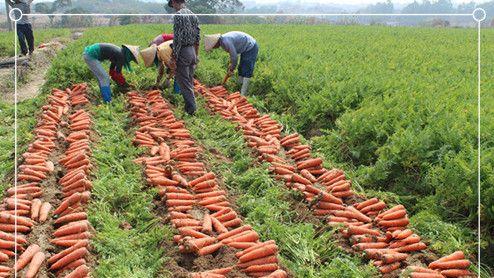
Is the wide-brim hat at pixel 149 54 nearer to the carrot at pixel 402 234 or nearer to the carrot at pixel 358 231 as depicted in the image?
the carrot at pixel 358 231

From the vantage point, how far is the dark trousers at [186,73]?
320 inches

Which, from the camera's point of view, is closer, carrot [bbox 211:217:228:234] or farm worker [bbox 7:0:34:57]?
carrot [bbox 211:217:228:234]

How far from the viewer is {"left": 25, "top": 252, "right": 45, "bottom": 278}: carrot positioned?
3.69 metres

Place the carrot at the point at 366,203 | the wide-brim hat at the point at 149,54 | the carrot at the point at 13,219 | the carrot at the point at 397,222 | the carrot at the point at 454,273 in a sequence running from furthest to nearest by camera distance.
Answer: the wide-brim hat at the point at 149,54
the carrot at the point at 366,203
the carrot at the point at 397,222
the carrot at the point at 13,219
the carrot at the point at 454,273

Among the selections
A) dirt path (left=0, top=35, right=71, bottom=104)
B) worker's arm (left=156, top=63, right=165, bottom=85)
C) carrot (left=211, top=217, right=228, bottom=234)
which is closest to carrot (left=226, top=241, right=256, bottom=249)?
carrot (left=211, top=217, right=228, bottom=234)

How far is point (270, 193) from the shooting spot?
5.17 meters

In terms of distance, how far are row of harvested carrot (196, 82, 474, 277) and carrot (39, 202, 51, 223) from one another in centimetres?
243

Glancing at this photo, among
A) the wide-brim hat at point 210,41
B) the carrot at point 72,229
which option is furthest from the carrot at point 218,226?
the wide-brim hat at point 210,41

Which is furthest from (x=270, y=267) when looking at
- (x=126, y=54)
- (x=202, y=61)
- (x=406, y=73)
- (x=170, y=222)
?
(x=202, y=61)

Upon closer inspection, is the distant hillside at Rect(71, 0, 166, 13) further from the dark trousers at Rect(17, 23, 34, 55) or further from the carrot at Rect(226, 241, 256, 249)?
the carrot at Rect(226, 241, 256, 249)

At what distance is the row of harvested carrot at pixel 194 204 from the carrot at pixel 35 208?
1132 mm

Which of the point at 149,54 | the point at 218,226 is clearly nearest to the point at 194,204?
the point at 218,226

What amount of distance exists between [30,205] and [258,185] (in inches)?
91.8

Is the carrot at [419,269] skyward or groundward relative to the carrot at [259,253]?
groundward
